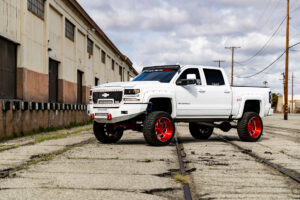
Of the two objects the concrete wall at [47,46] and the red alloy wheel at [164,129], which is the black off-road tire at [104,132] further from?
the concrete wall at [47,46]

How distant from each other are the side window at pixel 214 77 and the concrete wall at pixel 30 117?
639 cm

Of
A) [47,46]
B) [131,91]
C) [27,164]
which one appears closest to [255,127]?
[131,91]

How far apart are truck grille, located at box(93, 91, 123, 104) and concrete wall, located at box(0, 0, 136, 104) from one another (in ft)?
21.3

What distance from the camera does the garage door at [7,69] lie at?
1482 centimetres

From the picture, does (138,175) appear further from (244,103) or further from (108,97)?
(244,103)

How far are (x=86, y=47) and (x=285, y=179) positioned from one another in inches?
1010

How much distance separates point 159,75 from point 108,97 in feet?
5.42

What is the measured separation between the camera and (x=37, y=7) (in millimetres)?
18734

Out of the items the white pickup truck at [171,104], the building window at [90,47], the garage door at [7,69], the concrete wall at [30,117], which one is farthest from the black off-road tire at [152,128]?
the building window at [90,47]

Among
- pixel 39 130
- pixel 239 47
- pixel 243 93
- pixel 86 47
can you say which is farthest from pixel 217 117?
pixel 239 47

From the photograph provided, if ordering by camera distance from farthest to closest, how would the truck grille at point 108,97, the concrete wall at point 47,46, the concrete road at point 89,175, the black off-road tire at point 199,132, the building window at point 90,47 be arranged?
the building window at point 90,47 → the concrete wall at point 47,46 → the black off-road tire at point 199,132 → the truck grille at point 108,97 → the concrete road at point 89,175

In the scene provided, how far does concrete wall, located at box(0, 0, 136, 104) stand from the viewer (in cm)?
1606

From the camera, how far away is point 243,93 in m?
11.6

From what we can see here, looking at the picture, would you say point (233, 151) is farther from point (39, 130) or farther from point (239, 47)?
point (239, 47)
